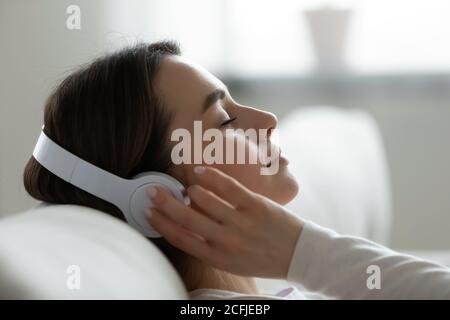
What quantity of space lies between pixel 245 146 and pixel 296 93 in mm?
2100

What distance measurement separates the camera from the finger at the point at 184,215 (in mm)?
929

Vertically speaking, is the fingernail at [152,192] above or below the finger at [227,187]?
below

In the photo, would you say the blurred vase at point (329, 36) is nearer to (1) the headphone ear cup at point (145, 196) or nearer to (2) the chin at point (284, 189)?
(2) the chin at point (284, 189)

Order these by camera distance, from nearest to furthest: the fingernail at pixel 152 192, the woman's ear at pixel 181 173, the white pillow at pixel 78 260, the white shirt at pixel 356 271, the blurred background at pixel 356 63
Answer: the white pillow at pixel 78 260 → the white shirt at pixel 356 271 → the fingernail at pixel 152 192 → the woman's ear at pixel 181 173 → the blurred background at pixel 356 63

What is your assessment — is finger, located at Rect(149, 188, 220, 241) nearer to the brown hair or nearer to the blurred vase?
the brown hair

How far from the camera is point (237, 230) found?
0.92 meters

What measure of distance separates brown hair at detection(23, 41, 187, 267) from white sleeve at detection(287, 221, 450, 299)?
0.27 metres

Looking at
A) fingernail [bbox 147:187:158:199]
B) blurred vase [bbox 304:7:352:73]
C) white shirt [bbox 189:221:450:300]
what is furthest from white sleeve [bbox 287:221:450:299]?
blurred vase [bbox 304:7:352:73]

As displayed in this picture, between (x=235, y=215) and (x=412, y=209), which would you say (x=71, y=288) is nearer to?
(x=235, y=215)

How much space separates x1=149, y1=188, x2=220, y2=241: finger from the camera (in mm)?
929

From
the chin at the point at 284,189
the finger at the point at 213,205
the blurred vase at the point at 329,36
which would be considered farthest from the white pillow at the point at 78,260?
the blurred vase at the point at 329,36
